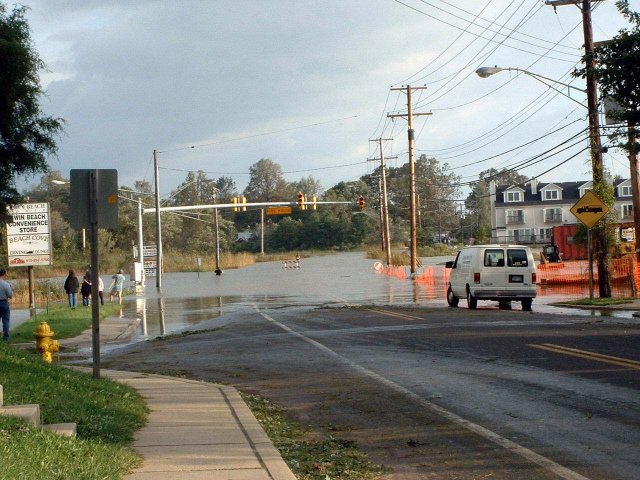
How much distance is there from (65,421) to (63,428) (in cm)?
71

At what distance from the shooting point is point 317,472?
7.41 metres

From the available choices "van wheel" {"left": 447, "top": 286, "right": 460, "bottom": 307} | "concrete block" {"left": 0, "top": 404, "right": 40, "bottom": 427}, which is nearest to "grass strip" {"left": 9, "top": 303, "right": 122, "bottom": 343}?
"van wheel" {"left": 447, "top": 286, "right": 460, "bottom": 307}

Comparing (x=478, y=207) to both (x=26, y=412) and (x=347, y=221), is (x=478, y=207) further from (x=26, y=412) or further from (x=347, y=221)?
(x=26, y=412)

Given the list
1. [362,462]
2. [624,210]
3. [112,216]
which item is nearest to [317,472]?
[362,462]

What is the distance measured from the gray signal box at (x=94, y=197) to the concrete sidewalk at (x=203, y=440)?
2.36 meters

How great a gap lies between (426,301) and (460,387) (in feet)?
74.3

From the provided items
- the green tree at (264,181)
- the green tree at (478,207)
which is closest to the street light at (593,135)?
the green tree at (478,207)

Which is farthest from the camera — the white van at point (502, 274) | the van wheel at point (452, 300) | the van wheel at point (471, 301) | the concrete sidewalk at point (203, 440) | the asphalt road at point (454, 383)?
the van wheel at point (452, 300)

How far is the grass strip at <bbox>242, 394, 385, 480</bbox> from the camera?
7.36 meters

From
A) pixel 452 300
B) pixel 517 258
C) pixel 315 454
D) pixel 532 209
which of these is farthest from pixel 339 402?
pixel 532 209

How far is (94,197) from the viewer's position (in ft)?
38.6

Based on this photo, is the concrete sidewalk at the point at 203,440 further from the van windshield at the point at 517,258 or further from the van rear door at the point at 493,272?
the van windshield at the point at 517,258

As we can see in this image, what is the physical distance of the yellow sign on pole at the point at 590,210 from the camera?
27.4 metres

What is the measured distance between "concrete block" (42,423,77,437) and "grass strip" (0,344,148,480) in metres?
0.09
